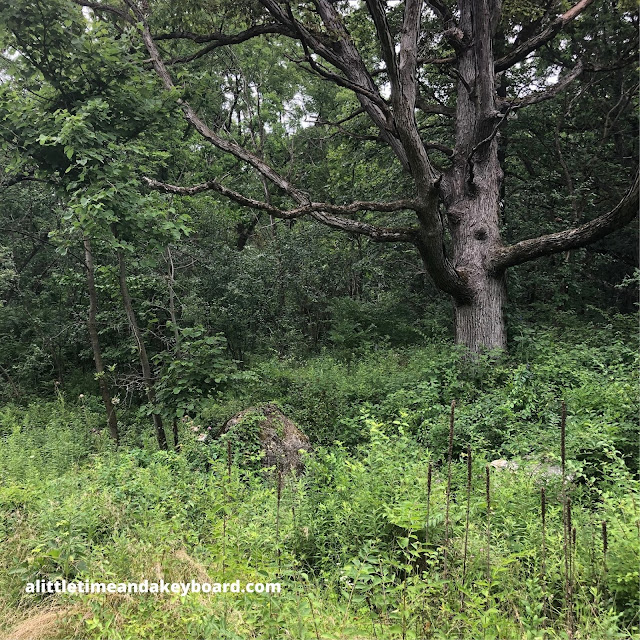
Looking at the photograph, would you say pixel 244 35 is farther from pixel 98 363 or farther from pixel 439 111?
pixel 98 363

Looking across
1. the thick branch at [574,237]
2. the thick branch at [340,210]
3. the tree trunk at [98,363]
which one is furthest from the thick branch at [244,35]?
the thick branch at [574,237]

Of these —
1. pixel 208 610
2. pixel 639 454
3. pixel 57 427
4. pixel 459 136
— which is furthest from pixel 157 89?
pixel 639 454

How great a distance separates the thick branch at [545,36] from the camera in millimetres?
6775

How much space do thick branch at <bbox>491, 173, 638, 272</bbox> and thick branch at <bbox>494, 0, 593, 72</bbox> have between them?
9.99 feet

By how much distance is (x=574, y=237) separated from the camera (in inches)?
260

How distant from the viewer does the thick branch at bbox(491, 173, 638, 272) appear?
5695mm

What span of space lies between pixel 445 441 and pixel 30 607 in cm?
405

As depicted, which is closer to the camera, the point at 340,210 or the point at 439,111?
the point at 340,210

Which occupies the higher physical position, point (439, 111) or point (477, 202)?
point (439, 111)

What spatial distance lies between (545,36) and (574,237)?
3.37 m

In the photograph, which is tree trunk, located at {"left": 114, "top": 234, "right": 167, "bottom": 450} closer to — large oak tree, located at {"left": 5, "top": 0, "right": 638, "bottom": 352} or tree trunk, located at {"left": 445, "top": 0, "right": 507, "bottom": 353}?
large oak tree, located at {"left": 5, "top": 0, "right": 638, "bottom": 352}

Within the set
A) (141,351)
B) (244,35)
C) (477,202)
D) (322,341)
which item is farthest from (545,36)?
(322,341)

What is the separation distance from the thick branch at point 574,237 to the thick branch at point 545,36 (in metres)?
3.05

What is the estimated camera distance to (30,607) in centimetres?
264
